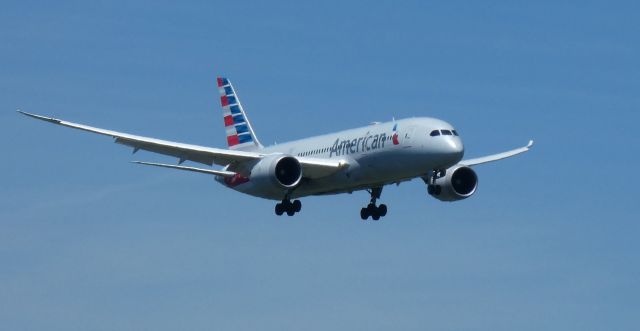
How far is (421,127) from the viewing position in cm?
7625

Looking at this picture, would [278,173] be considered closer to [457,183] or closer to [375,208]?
[375,208]

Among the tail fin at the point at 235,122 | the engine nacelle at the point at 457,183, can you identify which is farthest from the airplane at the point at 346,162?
the tail fin at the point at 235,122

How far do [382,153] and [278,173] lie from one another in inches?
216

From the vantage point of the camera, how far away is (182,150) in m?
80.7

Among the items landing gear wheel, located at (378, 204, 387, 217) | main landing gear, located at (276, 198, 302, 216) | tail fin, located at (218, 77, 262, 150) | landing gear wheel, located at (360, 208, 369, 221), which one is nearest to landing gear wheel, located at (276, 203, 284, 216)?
main landing gear, located at (276, 198, 302, 216)

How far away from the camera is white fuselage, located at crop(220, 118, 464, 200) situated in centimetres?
7550

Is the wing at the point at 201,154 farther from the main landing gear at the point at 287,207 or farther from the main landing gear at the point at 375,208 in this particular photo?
the main landing gear at the point at 375,208

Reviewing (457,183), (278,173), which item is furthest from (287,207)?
(457,183)

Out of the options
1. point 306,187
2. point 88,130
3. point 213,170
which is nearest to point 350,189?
point 306,187

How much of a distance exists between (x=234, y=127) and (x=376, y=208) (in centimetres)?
1315

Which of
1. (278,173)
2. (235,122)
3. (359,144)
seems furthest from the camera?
Answer: (235,122)

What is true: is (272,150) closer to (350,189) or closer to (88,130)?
(350,189)

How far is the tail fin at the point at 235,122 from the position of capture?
303 feet

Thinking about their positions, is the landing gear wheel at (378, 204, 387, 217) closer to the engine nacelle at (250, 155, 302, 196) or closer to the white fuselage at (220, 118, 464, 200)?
the white fuselage at (220, 118, 464, 200)
